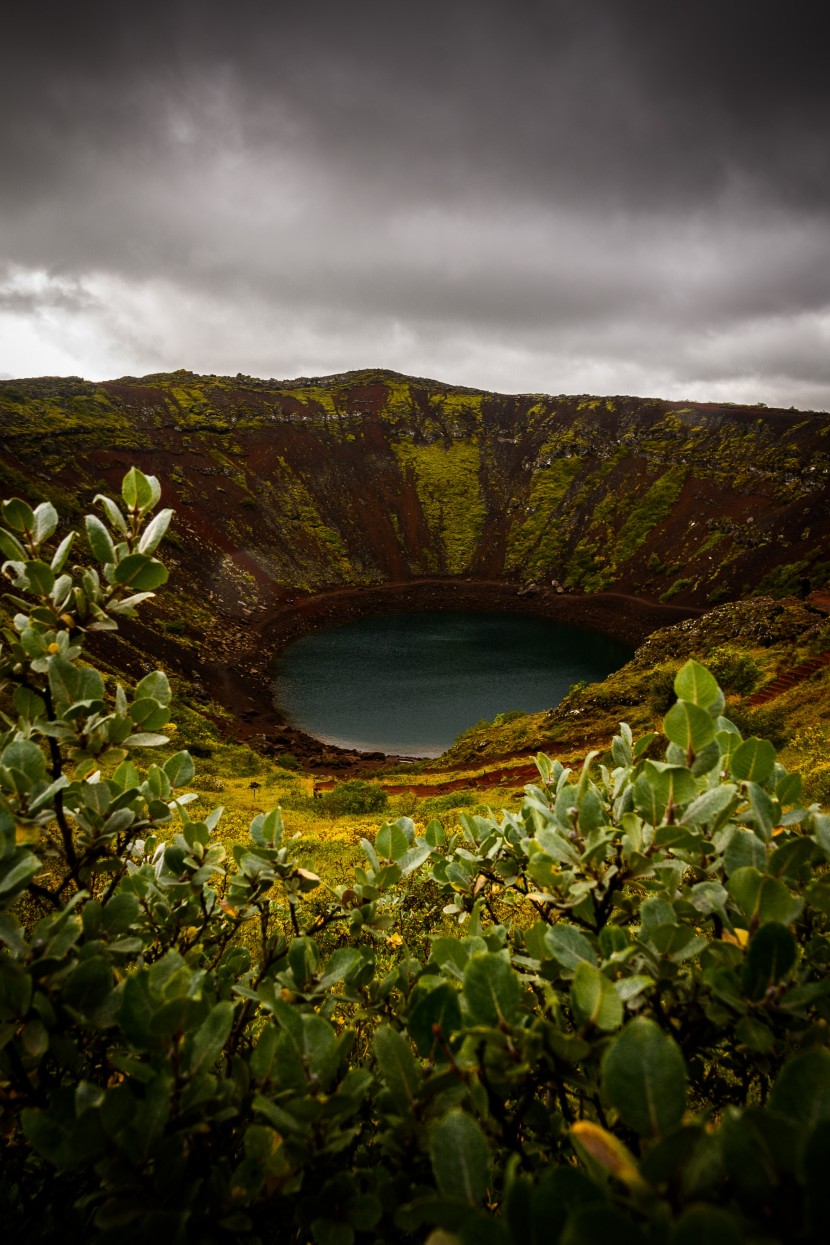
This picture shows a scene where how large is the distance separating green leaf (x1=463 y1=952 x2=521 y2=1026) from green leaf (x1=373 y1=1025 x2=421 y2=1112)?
0.47 feet

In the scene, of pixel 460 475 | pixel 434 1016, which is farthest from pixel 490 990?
pixel 460 475

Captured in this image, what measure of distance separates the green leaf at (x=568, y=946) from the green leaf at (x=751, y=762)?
1.94 ft

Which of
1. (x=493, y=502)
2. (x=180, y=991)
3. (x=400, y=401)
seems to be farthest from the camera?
(x=400, y=401)

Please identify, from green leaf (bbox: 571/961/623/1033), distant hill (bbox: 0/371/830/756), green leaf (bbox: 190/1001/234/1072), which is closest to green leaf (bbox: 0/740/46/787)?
green leaf (bbox: 190/1001/234/1072)

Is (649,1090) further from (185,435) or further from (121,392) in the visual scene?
(121,392)

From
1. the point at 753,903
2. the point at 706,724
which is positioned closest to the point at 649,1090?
the point at 753,903

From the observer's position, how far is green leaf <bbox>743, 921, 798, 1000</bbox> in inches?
39.2

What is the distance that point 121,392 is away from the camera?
85.1 m

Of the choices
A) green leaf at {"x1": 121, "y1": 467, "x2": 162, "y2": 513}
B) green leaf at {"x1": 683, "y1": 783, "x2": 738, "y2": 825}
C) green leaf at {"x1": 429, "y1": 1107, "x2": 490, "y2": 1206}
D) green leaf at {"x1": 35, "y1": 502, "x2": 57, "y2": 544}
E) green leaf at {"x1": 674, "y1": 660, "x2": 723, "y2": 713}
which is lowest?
green leaf at {"x1": 429, "y1": 1107, "x2": 490, "y2": 1206}

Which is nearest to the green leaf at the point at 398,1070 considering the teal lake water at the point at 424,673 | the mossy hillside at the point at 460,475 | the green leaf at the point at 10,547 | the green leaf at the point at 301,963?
the green leaf at the point at 301,963

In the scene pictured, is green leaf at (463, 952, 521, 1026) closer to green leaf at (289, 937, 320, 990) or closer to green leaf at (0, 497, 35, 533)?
green leaf at (289, 937, 320, 990)

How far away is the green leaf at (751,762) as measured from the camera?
4.75 ft

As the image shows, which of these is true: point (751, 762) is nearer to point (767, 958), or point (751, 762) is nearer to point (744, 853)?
point (744, 853)

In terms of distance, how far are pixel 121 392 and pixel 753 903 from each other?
101392 millimetres
